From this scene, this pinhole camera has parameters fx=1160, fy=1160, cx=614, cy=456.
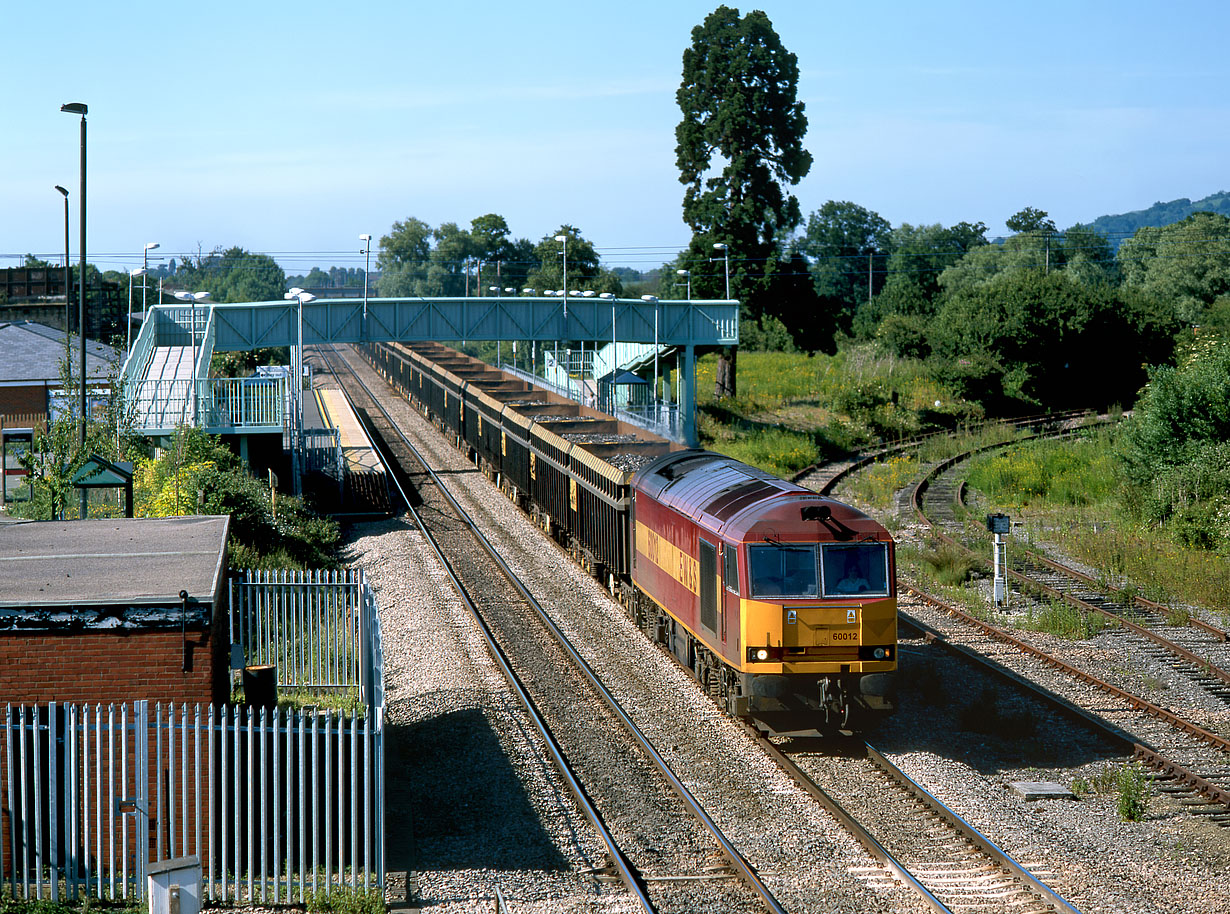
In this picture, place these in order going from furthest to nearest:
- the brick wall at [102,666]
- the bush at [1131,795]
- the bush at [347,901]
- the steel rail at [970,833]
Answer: the bush at [1131,795] → the brick wall at [102,666] → the steel rail at [970,833] → the bush at [347,901]

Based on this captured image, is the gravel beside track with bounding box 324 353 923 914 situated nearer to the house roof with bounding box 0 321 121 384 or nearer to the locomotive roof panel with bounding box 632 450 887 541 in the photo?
the locomotive roof panel with bounding box 632 450 887 541

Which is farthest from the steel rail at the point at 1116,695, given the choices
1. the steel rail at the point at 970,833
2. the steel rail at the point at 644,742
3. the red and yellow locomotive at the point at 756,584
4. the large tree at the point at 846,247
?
the large tree at the point at 846,247

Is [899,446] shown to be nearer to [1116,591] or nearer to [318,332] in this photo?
[318,332]

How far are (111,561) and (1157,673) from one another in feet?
48.0

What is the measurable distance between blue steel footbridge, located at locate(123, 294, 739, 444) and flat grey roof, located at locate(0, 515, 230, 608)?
16.6 meters

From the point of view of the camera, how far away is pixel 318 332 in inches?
1607

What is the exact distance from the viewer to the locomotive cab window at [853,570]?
44.8 feet

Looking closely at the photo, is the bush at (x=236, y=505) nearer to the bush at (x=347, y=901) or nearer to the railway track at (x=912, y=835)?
the railway track at (x=912, y=835)

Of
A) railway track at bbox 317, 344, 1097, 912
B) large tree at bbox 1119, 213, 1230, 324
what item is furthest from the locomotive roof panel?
large tree at bbox 1119, 213, 1230, 324

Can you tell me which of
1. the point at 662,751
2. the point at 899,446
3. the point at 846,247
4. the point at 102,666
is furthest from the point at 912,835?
the point at 846,247

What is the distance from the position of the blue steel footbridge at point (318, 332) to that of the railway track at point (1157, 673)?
1991 centimetres

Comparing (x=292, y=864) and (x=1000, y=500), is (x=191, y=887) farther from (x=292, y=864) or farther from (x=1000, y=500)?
(x=1000, y=500)

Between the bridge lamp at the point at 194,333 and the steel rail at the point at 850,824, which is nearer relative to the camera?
the steel rail at the point at 850,824

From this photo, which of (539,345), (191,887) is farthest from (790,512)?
(539,345)
